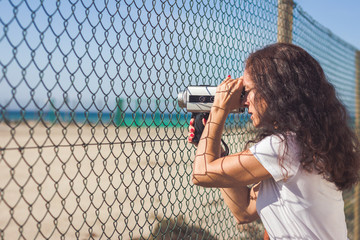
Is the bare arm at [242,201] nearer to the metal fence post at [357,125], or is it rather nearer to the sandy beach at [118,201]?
the sandy beach at [118,201]

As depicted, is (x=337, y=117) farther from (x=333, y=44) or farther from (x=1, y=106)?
(x=333, y=44)

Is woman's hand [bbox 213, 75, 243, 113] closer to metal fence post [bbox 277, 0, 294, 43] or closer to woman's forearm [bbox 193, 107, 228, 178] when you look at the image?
woman's forearm [bbox 193, 107, 228, 178]

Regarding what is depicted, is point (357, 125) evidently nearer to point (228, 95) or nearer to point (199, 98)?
point (199, 98)

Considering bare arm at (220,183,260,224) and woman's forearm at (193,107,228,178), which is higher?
woman's forearm at (193,107,228,178)

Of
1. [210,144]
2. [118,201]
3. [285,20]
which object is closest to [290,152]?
[210,144]

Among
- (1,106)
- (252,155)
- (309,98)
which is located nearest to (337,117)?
(309,98)

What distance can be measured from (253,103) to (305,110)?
211 millimetres

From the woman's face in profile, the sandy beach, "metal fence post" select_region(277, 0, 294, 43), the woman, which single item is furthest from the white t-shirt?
"metal fence post" select_region(277, 0, 294, 43)

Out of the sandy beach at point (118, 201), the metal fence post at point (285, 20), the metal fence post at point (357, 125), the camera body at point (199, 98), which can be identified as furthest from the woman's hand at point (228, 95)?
the metal fence post at point (357, 125)

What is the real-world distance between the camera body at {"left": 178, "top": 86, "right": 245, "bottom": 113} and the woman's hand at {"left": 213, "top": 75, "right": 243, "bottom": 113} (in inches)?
6.5

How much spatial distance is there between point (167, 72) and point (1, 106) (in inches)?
39.5

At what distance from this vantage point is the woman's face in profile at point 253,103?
5.55 ft

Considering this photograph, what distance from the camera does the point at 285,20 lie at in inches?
136

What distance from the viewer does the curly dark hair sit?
160 cm
